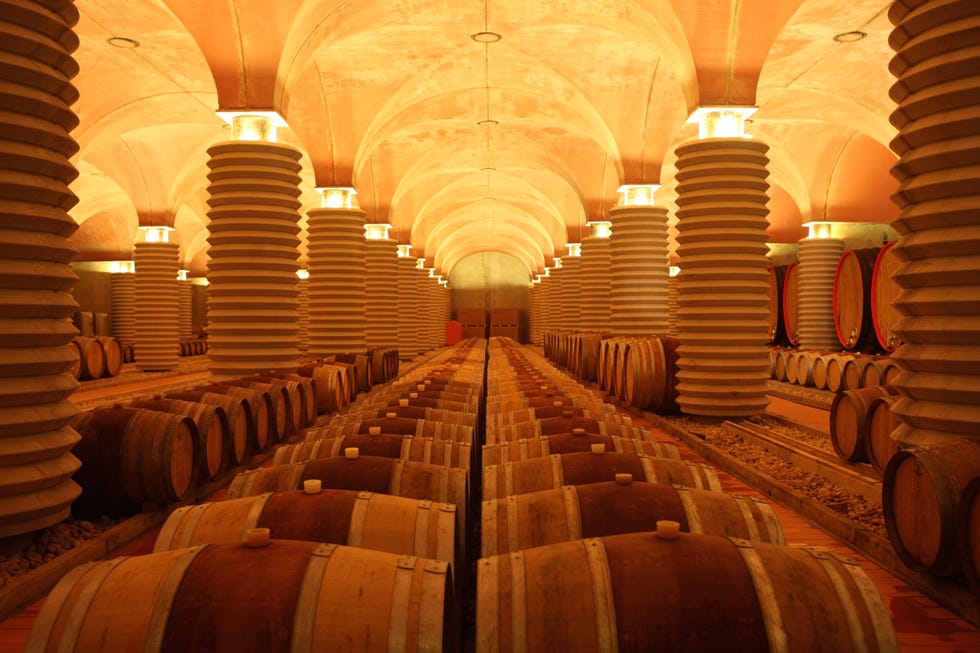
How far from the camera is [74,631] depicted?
75.5 inches

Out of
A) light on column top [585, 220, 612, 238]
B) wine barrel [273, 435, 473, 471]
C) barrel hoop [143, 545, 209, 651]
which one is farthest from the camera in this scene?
light on column top [585, 220, 612, 238]

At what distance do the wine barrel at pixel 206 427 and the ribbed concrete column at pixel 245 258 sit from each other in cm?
376

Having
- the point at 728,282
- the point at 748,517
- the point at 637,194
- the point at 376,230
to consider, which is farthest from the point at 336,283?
the point at 748,517

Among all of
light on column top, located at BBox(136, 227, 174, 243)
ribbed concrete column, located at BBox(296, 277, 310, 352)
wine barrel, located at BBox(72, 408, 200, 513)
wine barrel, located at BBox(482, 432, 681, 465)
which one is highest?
light on column top, located at BBox(136, 227, 174, 243)

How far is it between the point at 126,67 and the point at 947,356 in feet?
45.2

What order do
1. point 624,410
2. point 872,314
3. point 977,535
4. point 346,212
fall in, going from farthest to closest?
1. point 346,212
2. point 872,314
3. point 624,410
4. point 977,535

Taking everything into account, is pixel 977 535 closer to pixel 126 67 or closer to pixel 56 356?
pixel 56 356

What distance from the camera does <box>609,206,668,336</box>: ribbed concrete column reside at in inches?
559

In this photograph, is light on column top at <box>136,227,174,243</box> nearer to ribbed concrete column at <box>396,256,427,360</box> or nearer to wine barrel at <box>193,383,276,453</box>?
ribbed concrete column at <box>396,256,427,360</box>

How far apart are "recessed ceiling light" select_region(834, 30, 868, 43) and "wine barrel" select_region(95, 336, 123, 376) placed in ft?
53.4

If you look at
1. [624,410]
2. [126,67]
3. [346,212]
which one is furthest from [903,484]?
[126,67]

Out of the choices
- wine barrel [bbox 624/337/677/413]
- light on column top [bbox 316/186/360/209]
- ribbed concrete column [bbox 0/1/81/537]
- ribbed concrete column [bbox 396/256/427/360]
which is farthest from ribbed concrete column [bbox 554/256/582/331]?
ribbed concrete column [bbox 0/1/81/537]

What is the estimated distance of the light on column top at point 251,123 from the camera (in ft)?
32.4

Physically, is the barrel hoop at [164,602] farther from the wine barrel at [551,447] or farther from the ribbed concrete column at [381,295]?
the ribbed concrete column at [381,295]
